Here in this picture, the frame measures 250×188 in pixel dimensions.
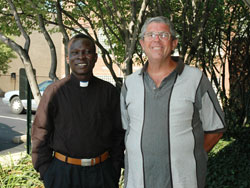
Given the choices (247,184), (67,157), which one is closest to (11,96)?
(247,184)

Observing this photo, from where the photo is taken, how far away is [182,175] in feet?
7.42

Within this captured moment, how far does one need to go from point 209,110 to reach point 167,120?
13.2 inches

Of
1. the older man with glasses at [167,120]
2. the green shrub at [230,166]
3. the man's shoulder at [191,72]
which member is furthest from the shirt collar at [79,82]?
the green shrub at [230,166]

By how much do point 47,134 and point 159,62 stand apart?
1.15m

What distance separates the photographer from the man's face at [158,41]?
2.35m

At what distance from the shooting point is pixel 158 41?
2355mm

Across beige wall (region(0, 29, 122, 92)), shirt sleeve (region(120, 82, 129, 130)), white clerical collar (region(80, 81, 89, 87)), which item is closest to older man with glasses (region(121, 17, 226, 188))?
shirt sleeve (region(120, 82, 129, 130))

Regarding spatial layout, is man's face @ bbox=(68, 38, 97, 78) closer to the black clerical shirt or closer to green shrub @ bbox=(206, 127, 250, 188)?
the black clerical shirt

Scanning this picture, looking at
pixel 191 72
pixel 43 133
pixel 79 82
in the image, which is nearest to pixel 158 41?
pixel 191 72

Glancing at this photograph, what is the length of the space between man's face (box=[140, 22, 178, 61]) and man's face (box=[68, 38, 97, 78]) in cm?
56

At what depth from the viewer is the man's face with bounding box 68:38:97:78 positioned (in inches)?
107

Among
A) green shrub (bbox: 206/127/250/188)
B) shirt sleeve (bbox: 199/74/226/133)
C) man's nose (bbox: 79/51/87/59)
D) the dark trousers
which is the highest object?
man's nose (bbox: 79/51/87/59)

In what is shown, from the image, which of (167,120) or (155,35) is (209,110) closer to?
(167,120)

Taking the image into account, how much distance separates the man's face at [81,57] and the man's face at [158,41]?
1.85 feet
